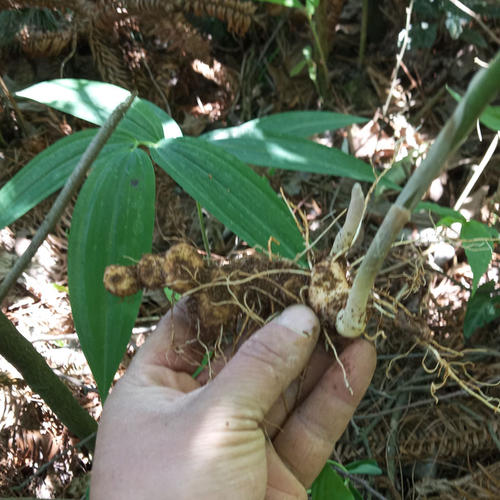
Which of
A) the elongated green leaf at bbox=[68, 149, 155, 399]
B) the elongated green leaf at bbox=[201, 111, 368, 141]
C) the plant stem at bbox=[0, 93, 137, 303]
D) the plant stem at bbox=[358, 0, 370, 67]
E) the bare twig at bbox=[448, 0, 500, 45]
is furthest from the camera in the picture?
the plant stem at bbox=[358, 0, 370, 67]

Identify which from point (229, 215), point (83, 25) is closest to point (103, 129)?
point (229, 215)

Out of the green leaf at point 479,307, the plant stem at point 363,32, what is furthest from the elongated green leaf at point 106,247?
the plant stem at point 363,32

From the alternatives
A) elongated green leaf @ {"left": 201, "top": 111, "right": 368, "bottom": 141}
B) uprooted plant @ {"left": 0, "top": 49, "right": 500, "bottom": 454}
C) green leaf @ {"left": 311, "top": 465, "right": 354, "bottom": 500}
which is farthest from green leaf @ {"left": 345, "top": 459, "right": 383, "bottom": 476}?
elongated green leaf @ {"left": 201, "top": 111, "right": 368, "bottom": 141}

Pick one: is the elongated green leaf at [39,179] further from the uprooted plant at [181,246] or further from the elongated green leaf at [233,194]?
the elongated green leaf at [233,194]

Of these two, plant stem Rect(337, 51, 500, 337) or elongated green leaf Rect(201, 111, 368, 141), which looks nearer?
plant stem Rect(337, 51, 500, 337)

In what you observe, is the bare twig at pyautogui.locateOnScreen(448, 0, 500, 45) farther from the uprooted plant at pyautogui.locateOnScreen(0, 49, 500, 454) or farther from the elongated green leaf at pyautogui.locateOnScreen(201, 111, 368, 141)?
the uprooted plant at pyautogui.locateOnScreen(0, 49, 500, 454)

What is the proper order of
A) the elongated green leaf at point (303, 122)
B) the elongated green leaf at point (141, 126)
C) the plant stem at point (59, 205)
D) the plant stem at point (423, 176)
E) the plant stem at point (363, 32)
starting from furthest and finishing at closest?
the plant stem at point (363, 32) → the elongated green leaf at point (303, 122) → the elongated green leaf at point (141, 126) → the plant stem at point (59, 205) → the plant stem at point (423, 176)
